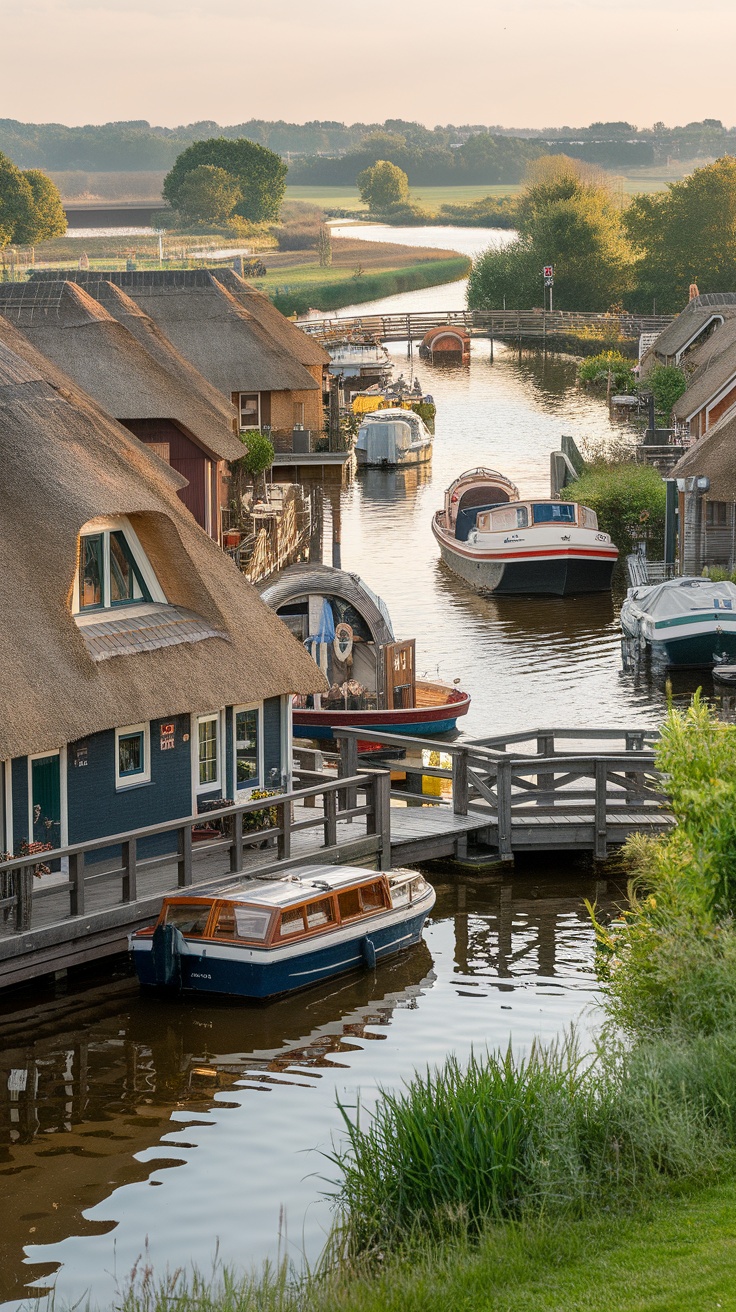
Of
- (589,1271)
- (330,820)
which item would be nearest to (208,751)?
(330,820)

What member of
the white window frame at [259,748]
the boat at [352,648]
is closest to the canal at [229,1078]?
the white window frame at [259,748]

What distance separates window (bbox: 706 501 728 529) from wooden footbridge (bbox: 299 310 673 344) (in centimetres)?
7940

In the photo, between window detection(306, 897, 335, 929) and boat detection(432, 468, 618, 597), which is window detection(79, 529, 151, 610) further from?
boat detection(432, 468, 618, 597)

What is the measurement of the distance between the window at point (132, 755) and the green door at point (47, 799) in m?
1.02

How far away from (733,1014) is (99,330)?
86.3ft

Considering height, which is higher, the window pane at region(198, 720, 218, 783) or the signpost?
the signpost

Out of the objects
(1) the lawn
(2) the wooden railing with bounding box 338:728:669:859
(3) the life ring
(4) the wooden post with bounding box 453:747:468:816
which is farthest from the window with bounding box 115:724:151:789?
(1) the lawn

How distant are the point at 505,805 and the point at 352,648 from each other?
8.11 m

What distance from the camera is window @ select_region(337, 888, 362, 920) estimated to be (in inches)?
836

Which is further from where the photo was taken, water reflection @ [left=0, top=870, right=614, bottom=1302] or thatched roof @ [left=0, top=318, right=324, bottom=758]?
thatched roof @ [left=0, top=318, right=324, bottom=758]

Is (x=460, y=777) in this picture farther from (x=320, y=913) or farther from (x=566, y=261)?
(x=566, y=261)

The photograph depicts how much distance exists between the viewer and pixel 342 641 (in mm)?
32812

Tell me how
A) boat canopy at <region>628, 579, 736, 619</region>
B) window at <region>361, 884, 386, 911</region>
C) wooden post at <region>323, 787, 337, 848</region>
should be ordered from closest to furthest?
window at <region>361, 884, 386, 911</region>, wooden post at <region>323, 787, 337, 848</region>, boat canopy at <region>628, 579, 736, 619</region>

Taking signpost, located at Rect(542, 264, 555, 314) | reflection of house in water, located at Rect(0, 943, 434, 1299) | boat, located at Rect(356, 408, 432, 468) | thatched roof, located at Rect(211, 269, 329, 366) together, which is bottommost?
reflection of house in water, located at Rect(0, 943, 434, 1299)
